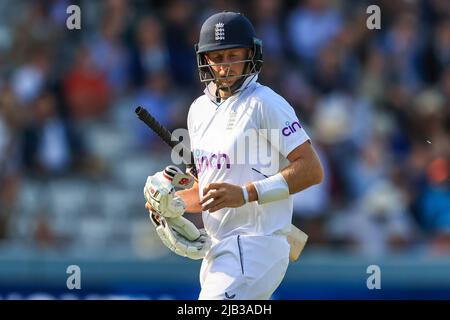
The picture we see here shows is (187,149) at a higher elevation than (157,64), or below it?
below

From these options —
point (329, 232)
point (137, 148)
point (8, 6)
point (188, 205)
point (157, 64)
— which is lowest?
point (188, 205)

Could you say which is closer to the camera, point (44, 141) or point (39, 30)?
point (44, 141)

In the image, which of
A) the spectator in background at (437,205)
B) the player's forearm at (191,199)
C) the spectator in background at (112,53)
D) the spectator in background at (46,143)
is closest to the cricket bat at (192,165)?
the player's forearm at (191,199)

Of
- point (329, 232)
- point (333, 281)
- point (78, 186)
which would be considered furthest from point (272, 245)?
point (78, 186)

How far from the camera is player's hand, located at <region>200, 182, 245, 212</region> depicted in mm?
6398

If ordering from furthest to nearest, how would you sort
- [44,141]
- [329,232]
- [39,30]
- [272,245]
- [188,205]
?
[39,30] → [44,141] → [329,232] → [188,205] → [272,245]

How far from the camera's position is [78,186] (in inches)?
504

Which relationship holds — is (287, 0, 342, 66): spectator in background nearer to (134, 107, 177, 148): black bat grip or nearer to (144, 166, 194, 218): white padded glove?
(134, 107, 177, 148): black bat grip

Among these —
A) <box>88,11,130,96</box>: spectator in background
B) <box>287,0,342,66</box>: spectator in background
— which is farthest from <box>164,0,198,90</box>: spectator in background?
<box>287,0,342,66</box>: spectator in background

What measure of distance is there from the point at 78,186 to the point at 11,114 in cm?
116

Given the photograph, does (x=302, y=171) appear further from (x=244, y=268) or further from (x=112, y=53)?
(x=112, y=53)

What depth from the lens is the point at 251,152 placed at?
6699mm

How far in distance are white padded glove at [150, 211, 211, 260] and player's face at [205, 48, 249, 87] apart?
88 centimetres
